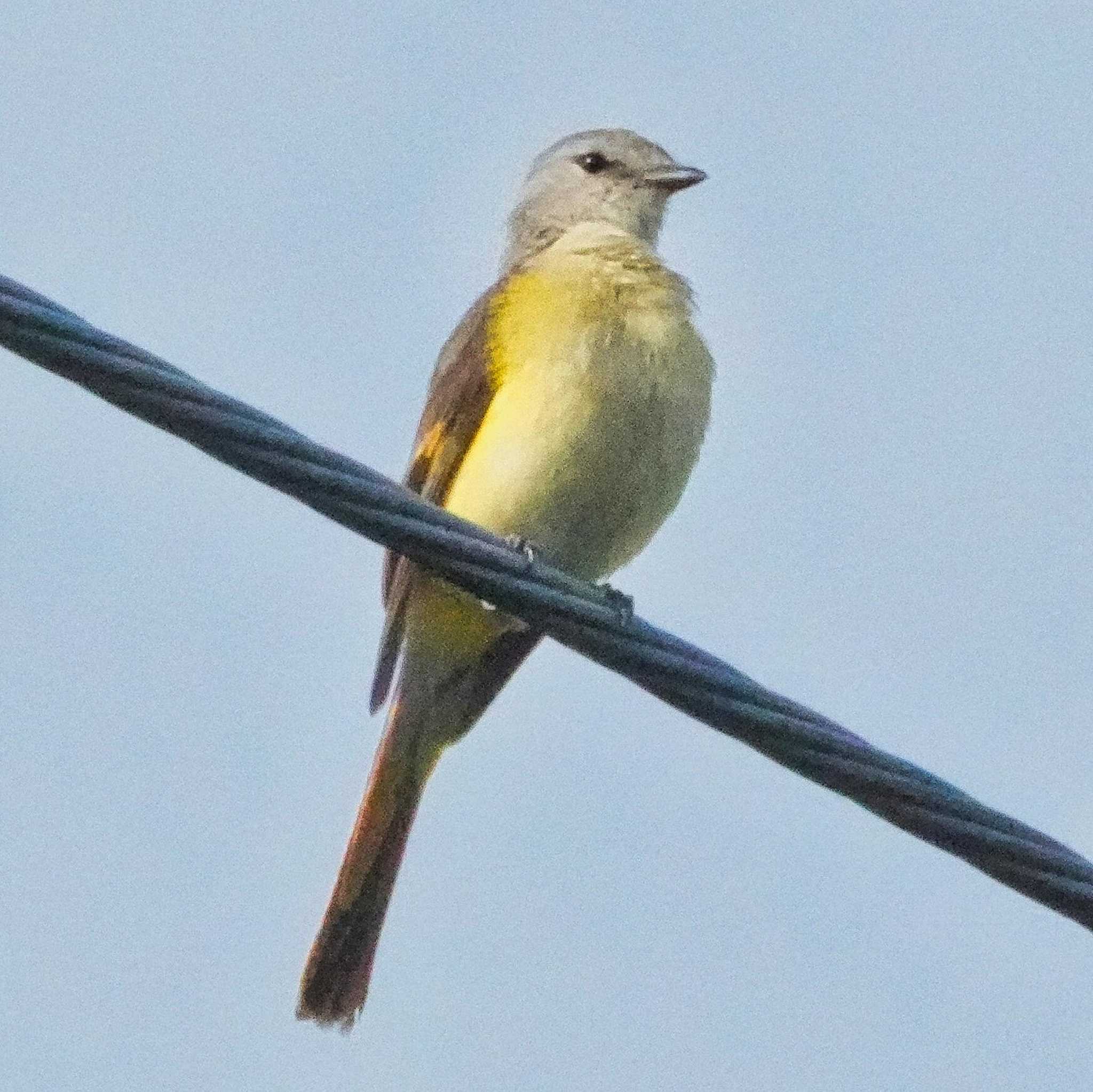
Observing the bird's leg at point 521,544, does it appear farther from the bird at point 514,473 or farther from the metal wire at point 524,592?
the metal wire at point 524,592

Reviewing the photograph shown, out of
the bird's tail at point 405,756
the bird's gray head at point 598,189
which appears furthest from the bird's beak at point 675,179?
the bird's tail at point 405,756

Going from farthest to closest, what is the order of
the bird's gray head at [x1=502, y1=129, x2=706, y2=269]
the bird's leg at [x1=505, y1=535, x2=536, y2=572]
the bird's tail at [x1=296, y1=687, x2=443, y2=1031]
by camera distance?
the bird's gray head at [x1=502, y1=129, x2=706, y2=269], the bird's tail at [x1=296, y1=687, x2=443, y2=1031], the bird's leg at [x1=505, y1=535, x2=536, y2=572]

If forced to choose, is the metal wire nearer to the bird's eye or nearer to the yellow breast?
the yellow breast

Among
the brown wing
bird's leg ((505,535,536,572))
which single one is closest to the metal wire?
bird's leg ((505,535,536,572))

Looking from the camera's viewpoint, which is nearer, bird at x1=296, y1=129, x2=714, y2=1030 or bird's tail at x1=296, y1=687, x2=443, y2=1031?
bird at x1=296, y1=129, x2=714, y2=1030

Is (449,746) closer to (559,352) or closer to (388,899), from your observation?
(388,899)

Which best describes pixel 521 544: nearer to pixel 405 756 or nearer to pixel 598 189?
pixel 405 756
